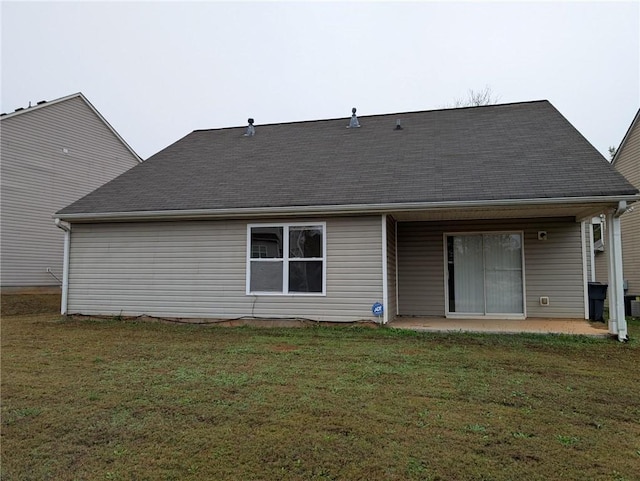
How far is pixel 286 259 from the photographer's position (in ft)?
28.1

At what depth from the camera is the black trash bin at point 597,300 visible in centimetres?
865

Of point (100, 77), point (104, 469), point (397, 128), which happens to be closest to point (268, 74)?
point (100, 77)

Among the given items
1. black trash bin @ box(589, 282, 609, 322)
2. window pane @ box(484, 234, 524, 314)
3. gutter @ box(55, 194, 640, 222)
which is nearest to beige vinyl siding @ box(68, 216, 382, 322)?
gutter @ box(55, 194, 640, 222)

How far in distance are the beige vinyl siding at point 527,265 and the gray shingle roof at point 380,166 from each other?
1382mm

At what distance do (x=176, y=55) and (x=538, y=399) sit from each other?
15956 millimetres

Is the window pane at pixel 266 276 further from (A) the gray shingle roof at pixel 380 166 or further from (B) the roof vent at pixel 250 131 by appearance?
(B) the roof vent at pixel 250 131

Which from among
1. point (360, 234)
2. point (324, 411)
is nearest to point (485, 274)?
point (360, 234)

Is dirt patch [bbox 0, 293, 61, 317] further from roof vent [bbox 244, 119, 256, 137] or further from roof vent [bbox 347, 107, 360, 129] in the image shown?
roof vent [bbox 347, 107, 360, 129]

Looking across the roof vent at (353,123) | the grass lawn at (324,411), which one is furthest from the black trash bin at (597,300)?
the roof vent at (353,123)

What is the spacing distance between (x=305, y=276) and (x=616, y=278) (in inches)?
203

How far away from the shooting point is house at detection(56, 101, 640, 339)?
26.4 feet

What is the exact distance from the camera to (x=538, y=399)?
4.15 meters

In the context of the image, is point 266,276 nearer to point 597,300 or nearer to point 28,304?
point 597,300

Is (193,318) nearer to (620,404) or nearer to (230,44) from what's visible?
(620,404)
